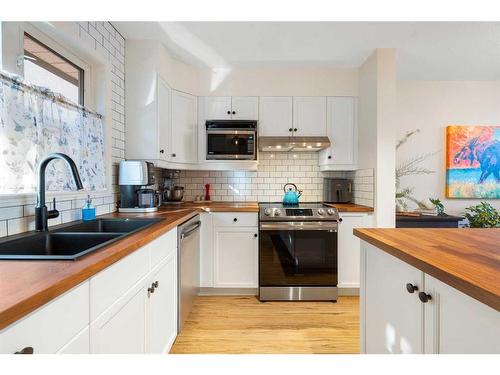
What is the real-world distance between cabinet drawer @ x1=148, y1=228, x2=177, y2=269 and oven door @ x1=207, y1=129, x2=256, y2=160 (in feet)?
4.18

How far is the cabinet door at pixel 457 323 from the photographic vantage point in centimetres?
70

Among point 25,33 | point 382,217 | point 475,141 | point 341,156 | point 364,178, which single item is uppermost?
point 25,33

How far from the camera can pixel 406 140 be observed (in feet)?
11.8

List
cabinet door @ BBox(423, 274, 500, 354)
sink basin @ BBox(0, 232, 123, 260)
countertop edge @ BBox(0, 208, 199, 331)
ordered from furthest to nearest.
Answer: sink basin @ BBox(0, 232, 123, 260) → cabinet door @ BBox(423, 274, 500, 354) → countertop edge @ BBox(0, 208, 199, 331)

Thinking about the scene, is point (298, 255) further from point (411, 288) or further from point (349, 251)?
point (411, 288)

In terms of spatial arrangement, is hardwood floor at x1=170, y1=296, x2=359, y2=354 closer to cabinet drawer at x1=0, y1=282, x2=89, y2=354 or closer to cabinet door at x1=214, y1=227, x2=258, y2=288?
cabinet door at x1=214, y1=227, x2=258, y2=288

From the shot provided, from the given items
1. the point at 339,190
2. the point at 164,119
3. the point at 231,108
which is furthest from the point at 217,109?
the point at 339,190

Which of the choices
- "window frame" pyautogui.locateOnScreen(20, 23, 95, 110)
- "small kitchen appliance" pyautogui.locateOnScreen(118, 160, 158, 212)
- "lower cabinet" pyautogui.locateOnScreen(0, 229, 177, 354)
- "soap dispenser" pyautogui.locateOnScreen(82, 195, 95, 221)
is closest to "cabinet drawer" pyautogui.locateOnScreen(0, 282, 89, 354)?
"lower cabinet" pyautogui.locateOnScreen(0, 229, 177, 354)

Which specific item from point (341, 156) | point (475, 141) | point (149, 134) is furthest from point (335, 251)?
point (475, 141)

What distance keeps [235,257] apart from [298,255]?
61 cm

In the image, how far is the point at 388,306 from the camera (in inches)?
47.9

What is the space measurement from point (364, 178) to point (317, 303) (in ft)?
4.39

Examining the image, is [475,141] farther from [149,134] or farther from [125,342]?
[125,342]

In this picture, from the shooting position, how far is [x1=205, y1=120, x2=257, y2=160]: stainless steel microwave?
Answer: 10.0ft
